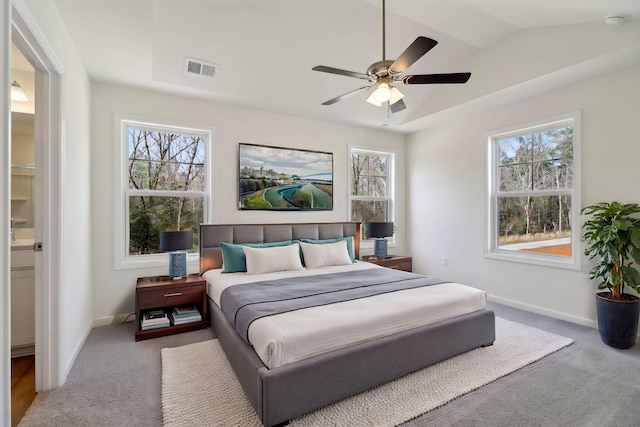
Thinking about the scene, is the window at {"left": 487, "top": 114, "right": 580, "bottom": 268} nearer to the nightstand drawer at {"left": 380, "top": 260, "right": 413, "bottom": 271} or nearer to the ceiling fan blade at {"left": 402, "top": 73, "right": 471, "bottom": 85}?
the nightstand drawer at {"left": 380, "top": 260, "right": 413, "bottom": 271}

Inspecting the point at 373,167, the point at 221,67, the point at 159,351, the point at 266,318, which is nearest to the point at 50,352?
the point at 159,351

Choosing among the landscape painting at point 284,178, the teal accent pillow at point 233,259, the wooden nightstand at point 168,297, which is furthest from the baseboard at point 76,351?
the landscape painting at point 284,178

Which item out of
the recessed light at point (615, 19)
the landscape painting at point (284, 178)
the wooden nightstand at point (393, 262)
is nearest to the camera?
the recessed light at point (615, 19)

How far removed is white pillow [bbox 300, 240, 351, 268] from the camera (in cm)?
382

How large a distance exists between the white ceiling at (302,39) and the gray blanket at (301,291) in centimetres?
234

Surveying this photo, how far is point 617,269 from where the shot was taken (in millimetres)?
2867

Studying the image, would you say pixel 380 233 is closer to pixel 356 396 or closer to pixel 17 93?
pixel 356 396

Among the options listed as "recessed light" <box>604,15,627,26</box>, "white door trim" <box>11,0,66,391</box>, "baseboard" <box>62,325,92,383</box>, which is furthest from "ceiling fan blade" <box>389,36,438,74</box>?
"baseboard" <box>62,325,92,383</box>

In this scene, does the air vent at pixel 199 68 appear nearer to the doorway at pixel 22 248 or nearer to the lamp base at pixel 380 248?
the doorway at pixel 22 248

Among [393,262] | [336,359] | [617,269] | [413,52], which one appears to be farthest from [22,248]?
[617,269]

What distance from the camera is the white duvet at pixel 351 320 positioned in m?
1.89

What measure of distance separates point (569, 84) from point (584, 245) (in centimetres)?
180

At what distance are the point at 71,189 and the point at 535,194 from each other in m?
5.00

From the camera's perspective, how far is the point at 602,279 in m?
3.24
